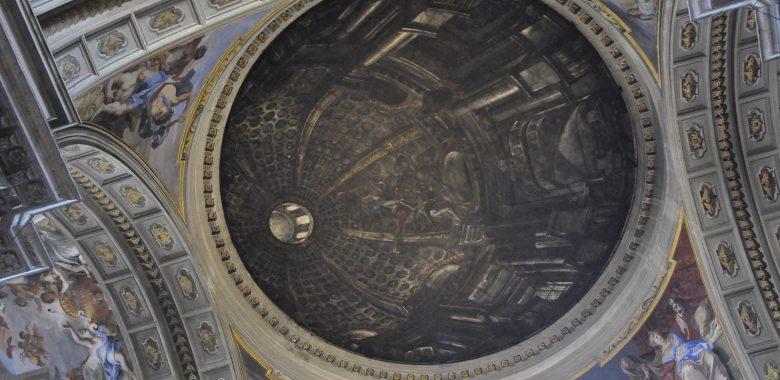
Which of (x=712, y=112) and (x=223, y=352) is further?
(x=223, y=352)

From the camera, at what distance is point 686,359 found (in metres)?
14.5

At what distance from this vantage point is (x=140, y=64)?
11.0m

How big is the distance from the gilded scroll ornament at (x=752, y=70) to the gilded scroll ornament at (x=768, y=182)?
1.35 m

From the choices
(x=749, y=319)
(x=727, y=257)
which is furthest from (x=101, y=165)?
(x=749, y=319)

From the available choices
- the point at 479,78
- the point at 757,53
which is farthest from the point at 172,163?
the point at 757,53

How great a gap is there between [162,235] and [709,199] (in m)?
8.02

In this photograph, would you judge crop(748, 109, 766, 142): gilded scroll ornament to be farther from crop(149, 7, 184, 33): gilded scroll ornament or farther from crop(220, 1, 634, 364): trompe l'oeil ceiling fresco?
crop(149, 7, 184, 33): gilded scroll ornament

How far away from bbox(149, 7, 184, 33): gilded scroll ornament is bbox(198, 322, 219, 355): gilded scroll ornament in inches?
218

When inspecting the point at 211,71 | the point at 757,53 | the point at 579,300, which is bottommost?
the point at 579,300

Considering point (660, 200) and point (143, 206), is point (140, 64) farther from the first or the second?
point (660, 200)

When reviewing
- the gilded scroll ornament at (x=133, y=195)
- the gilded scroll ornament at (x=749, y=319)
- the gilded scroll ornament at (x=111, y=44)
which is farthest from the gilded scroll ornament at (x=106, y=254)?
the gilded scroll ornament at (x=749, y=319)

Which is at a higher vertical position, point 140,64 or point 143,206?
point 140,64

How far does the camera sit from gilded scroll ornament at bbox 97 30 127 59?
9.84 meters

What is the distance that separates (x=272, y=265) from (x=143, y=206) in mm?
2856
